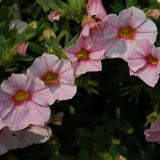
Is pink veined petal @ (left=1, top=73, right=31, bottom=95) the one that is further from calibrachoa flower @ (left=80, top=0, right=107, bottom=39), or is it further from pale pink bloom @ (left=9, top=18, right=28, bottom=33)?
pale pink bloom @ (left=9, top=18, right=28, bottom=33)

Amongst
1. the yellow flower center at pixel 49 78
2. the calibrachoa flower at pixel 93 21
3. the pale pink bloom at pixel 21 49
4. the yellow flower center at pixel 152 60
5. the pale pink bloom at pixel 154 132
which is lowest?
the pale pink bloom at pixel 154 132

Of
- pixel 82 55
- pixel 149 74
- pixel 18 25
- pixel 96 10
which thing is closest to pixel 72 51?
pixel 82 55

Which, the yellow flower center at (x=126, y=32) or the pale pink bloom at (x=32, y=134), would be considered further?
the pale pink bloom at (x=32, y=134)

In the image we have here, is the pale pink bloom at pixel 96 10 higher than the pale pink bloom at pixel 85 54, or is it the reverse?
the pale pink bloom at pixel 96 10

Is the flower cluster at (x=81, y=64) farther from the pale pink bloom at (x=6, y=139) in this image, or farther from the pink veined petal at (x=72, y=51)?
the pale pink bloom at (x=6, y=139)

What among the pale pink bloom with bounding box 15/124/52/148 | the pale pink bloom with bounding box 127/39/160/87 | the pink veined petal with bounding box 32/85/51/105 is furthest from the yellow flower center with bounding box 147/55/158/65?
the pale pink bloom with bounding box 15/124/52/148

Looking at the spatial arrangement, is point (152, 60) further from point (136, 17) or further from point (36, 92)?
point (36, 92)

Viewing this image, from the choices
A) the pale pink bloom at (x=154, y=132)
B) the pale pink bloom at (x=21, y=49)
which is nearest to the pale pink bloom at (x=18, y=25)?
the pale pink bloom at (x=21, y=49)
